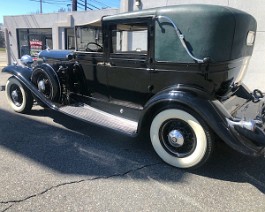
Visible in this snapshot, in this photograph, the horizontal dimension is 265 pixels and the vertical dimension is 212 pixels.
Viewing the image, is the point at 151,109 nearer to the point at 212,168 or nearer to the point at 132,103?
the point at 132,103

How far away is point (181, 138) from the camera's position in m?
3.38

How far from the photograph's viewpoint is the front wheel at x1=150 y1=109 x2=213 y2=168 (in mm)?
3215

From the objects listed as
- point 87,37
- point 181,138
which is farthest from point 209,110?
point 87,37

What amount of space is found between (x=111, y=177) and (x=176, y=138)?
0.90m

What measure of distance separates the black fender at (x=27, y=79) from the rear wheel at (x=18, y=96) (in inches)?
6.2

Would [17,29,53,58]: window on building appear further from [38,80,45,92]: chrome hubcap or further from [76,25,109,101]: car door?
[76,25,109,101]: car door

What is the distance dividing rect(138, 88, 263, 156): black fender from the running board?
1.62ft

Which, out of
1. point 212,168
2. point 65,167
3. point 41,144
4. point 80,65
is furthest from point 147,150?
point 80,65

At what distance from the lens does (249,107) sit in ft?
12.9

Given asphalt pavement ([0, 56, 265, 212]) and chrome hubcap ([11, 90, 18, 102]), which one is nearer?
asphalt pavement ([0, 56, 265, 212])

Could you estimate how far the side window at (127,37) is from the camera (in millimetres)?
3908

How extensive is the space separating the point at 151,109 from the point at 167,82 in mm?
405

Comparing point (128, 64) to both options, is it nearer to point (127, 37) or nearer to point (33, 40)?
point (127, 37)

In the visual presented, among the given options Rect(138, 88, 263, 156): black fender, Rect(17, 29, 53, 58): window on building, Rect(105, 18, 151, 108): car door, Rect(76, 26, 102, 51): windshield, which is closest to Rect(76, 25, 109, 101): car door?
Rect(76, 26, 102, 51): windshield
